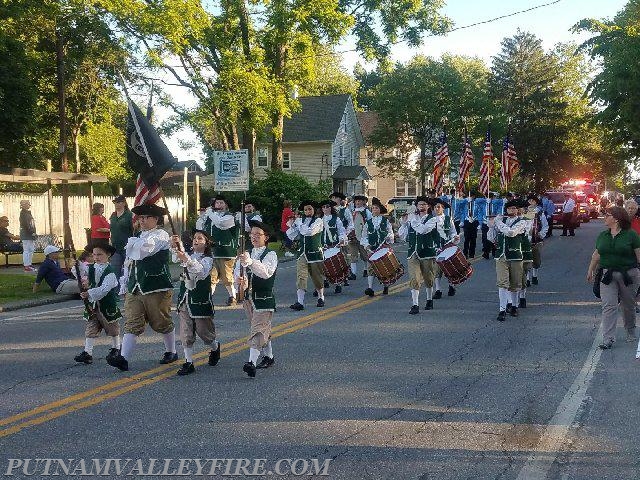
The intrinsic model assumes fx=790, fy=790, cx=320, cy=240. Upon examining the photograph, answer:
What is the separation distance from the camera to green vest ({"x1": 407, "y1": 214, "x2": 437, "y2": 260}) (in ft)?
44.9

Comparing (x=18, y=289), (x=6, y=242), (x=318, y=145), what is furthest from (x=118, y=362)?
(x=318, y=145)

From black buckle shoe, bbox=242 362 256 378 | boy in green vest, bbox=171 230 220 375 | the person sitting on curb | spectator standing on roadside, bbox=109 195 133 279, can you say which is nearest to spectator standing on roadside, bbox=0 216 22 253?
the person sitting on curb

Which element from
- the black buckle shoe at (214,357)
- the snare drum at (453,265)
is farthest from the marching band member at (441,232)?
the black buckle shoe at (214,357)

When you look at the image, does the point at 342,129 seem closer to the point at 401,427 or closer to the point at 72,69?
the point at 72,69

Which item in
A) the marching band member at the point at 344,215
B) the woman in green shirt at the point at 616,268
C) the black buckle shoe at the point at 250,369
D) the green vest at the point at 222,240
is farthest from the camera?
the marching band member at the point at 344,215

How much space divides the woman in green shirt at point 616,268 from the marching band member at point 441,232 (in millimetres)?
4067

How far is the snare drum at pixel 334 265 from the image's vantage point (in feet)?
47.5

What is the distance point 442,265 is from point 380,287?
2928 millimetres

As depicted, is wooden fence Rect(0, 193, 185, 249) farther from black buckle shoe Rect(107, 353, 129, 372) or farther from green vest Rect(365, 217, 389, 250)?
black buckle shoe Rect(107, 353, 129, 372)

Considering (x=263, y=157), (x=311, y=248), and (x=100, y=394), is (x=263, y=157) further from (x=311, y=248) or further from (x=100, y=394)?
(x=100, y=394)

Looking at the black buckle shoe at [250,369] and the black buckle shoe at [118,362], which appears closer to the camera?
the black buckle shoe at [250,369]

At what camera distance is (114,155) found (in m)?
53.5

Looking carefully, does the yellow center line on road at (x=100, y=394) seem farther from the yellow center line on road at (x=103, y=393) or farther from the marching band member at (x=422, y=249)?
the marching band member at (x=422, y=249)

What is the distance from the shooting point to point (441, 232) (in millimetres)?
14242
